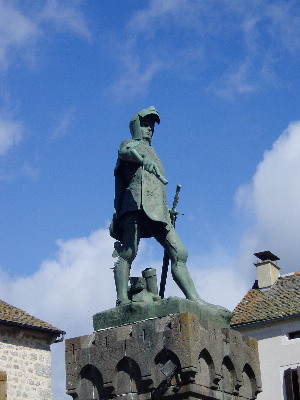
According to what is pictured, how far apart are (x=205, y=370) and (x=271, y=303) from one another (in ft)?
64.8

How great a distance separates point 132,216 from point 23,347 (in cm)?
1504

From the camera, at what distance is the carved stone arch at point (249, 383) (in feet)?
35.4

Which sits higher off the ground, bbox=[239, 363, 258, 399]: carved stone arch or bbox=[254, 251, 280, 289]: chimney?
bbox=[254, 251, 280, 289]: chimney

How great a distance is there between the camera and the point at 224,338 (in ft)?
34.5

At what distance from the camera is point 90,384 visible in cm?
1048

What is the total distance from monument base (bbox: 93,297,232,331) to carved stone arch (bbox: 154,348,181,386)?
1.59 ft

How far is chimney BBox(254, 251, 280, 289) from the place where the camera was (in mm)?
31006

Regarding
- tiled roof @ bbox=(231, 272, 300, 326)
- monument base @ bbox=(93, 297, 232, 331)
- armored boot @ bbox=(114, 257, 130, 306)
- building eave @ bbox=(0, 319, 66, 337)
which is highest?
tiled roof @ bbox=(231, 272, 300, 326)

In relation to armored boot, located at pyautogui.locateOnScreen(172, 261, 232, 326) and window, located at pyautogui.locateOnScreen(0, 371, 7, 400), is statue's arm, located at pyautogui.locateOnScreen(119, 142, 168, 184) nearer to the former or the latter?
armored boot, located at pyautogui.locateOnScreen(172, 261, 232, 326)

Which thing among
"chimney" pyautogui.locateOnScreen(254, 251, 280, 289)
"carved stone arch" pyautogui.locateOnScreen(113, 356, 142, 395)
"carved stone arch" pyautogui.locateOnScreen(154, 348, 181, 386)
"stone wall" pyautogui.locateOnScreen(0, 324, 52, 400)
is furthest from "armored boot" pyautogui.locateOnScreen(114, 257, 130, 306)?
"chimney" pyautogui.locateOnScreen(254, 251, 280, 289)

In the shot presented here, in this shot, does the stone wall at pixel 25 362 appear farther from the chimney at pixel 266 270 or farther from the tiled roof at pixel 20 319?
the chimney at pixel 266 270

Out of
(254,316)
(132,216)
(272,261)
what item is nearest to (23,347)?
(254,316)

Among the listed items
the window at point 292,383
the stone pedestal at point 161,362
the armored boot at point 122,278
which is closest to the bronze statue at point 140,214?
the armored boot at point 122,278

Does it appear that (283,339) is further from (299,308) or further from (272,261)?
(272,261)
